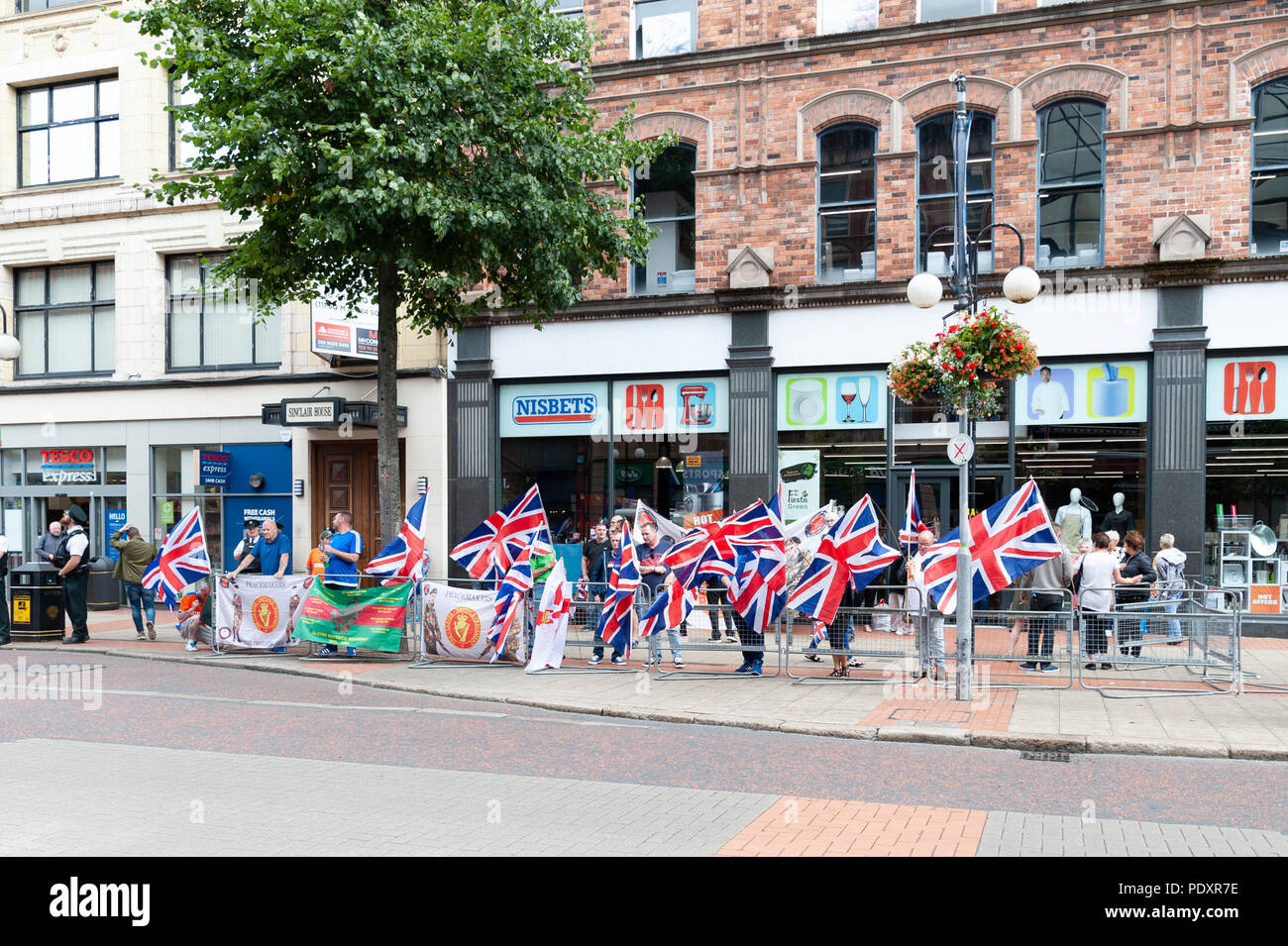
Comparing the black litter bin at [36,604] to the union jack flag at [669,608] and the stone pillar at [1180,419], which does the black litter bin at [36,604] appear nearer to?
the union jack flag at [669,608]

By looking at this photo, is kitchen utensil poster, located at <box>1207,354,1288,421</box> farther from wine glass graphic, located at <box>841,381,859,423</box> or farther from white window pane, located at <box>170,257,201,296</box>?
white window pane, located at <box>170,257,201,296</box>

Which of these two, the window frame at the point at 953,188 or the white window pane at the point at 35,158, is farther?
the white window pane at the point at 35,158

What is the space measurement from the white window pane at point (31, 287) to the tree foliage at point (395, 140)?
37.3 ft

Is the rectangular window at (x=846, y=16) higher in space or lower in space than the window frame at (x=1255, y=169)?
higher

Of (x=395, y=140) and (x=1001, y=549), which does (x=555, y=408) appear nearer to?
(x=395, y=140)

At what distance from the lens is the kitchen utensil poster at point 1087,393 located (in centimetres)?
1702

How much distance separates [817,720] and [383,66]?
9.35 m

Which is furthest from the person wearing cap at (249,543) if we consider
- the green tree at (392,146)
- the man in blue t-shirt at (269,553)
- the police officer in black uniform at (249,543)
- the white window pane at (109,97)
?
Result: the white window pane at (109,97)

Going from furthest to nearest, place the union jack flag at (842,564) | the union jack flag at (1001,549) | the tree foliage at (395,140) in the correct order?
the tree foliage at (395,140) < the union jack flag at (842,564) < the union jack flag at (1001,549)

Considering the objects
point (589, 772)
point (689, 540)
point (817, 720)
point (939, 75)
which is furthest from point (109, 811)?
point (939, 75)

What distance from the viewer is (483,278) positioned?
636 inches

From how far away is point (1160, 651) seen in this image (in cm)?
1223

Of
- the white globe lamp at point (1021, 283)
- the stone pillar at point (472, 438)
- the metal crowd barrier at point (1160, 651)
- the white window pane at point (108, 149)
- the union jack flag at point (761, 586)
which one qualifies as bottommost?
the metal crowd barrier at point (1160, 651)

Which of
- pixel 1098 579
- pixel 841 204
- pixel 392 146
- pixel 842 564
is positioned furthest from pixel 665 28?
pixel 1098 579
